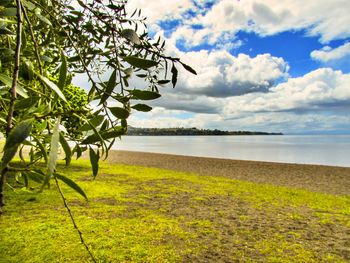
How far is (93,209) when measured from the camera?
8977 mm

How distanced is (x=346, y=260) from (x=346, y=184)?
15601mm

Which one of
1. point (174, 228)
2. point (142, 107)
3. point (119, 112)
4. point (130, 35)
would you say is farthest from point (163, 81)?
point (174, 228)

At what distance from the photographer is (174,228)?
764 centimetres

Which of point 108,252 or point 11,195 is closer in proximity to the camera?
point 108,252

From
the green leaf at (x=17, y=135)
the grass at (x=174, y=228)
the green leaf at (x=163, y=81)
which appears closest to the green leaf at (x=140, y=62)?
the green leaf at (x=17, y=135)

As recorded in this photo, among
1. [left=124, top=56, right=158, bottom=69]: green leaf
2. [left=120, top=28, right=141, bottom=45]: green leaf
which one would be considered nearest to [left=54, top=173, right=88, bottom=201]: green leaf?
[left=124, top=56, right=158, bottom=69]: green leaf

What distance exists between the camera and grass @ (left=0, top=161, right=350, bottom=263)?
598cm

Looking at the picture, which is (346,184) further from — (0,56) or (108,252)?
(0,56)

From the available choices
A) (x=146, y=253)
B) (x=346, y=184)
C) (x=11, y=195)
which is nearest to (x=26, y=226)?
(x=146, y=253)

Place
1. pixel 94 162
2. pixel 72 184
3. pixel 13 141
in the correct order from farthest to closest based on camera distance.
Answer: pixel 94 162 < pixel 72 184 < pixel 13 141

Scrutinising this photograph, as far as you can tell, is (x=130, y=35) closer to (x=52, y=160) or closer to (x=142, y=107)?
(x=142, y=107)

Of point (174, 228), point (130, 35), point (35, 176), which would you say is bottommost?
point (174, 228)

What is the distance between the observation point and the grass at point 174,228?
5.98 metres

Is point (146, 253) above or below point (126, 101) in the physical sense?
below
